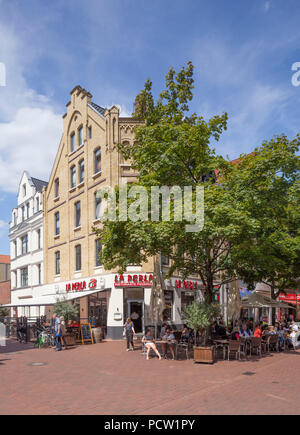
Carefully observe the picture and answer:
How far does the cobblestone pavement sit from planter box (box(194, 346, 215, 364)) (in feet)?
1.01

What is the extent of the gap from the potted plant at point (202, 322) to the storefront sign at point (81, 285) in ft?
37.2

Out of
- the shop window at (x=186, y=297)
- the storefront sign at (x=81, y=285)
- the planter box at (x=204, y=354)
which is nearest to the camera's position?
the planter box at (x=204, y=354)

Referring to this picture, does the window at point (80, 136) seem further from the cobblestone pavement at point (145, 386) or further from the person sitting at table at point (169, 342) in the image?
the person sitting at table at point (169, 342)

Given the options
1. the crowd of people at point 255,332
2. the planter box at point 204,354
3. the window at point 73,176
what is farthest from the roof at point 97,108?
the planter box at point 204,354

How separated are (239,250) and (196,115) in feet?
24.3

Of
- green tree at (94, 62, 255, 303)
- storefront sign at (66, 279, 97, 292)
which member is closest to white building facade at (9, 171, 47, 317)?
storefront sign at (66, 279, 97, 292)

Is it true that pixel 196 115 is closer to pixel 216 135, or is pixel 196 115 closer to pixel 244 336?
pixel 216 135

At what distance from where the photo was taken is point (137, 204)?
1559 centimetres

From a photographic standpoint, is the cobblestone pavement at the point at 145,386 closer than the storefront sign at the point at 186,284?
Yes

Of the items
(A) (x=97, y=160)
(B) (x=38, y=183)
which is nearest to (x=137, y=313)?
(A) (x=97, y=160)

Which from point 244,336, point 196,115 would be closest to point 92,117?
point 196,115

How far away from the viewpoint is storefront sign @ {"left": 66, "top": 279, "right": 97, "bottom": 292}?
2541cm

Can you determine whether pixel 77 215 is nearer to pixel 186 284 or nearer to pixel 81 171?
A: pixel 81 171

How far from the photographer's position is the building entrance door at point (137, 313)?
2364 centimetres
